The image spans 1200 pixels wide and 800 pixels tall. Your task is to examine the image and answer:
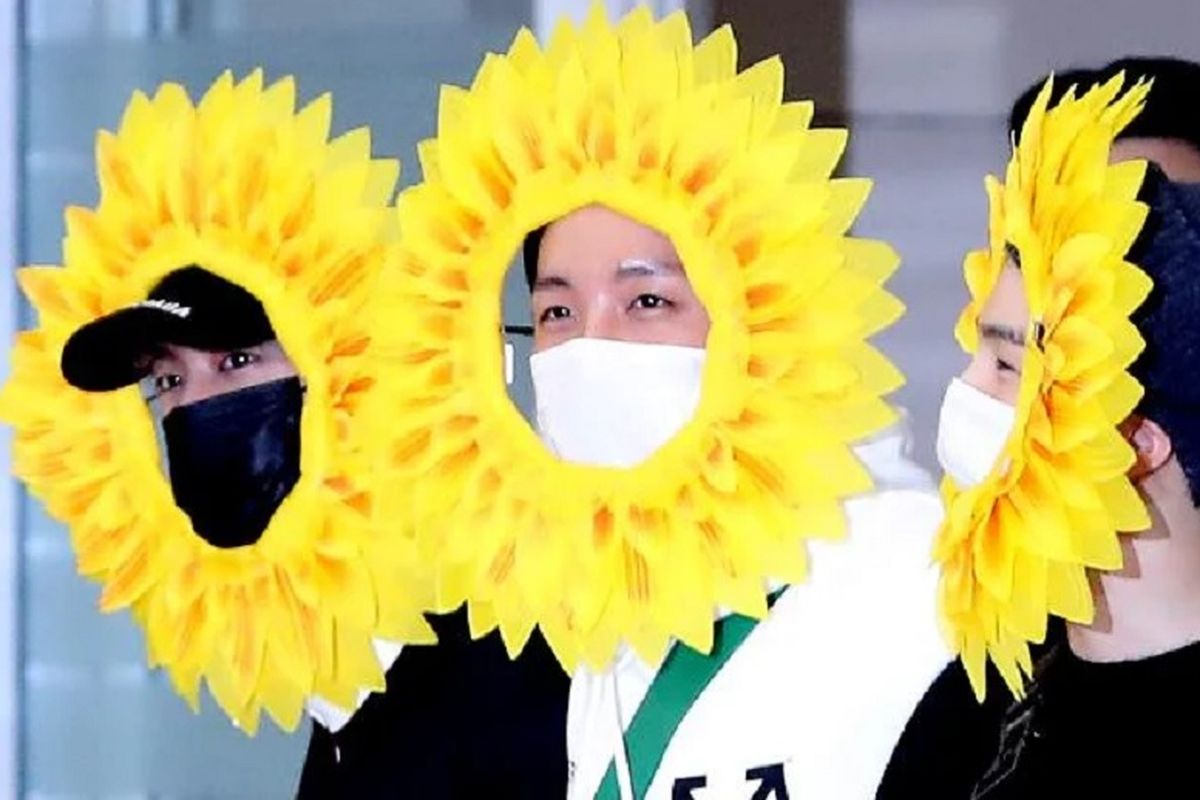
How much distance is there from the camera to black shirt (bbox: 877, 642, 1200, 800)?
2.66ft

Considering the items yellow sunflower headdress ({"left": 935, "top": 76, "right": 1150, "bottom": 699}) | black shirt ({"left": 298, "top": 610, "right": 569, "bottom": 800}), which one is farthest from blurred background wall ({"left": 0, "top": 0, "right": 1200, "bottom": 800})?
yellow sunflower headdress ({"left": 935, "top": 76, "right": 1150, "bottom": 699})

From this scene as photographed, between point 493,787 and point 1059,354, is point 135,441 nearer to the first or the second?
point 493,787

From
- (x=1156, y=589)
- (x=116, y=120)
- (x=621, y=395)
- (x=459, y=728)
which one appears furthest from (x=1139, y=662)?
(x=116, y=120)

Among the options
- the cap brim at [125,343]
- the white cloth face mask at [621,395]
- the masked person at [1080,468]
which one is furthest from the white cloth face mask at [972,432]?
the cap brim at [125,343]

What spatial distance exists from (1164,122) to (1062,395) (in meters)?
0.26

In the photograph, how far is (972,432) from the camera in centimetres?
84

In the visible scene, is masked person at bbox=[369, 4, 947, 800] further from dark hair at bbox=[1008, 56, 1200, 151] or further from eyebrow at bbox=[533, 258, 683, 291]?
dark hair at bbox=[1008, 56, 1200, 151]

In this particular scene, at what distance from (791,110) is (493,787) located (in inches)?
14.6

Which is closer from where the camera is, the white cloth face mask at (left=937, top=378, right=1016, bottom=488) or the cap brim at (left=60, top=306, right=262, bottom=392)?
Result: the white cloth face mask at (left=937, top=378, right=1016, bottom=488)

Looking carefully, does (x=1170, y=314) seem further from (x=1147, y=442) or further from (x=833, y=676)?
(x=833, y=676)

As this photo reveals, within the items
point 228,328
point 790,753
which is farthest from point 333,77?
point 790,753

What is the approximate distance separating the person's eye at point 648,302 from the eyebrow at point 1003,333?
0.46 feet

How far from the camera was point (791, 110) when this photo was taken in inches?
35.1

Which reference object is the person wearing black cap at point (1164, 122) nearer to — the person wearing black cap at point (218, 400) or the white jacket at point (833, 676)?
the white jacket at point (833, 676)
